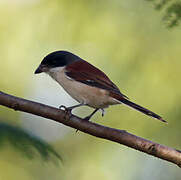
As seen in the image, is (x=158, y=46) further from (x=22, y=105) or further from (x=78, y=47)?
(x=22, y=105)

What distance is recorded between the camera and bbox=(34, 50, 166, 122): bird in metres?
3.65

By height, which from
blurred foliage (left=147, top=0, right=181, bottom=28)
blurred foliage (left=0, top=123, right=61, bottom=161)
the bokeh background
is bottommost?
the bokeh background

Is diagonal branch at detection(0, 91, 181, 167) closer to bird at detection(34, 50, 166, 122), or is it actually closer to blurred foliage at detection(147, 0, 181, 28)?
bird at detection(34, 50, 166, 122)

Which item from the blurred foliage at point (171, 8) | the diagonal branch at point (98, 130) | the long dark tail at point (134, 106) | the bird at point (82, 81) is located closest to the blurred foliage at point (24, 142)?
the blurred foliage at point (171, 8)

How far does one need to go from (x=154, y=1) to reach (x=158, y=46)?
4233 millimetres

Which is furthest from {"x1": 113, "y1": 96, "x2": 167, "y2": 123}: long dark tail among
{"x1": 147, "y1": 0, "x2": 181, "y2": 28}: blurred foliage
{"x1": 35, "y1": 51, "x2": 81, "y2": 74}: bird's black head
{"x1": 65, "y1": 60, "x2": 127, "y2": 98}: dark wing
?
{"x1": 147, "y1": 0, "x2": 181, "y2": 28}: blurred foliage

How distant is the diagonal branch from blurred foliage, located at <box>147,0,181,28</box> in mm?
993

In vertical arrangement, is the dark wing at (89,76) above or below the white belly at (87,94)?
above

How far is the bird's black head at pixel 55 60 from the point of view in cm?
396

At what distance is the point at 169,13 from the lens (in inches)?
64.5

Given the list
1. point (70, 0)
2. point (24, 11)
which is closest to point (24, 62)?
point (24, 11)

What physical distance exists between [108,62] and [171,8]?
438 cm

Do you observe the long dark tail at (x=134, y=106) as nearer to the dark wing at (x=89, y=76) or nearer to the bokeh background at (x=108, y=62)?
the dark wing at (x=89, y=76)

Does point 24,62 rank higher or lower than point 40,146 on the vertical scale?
lower
